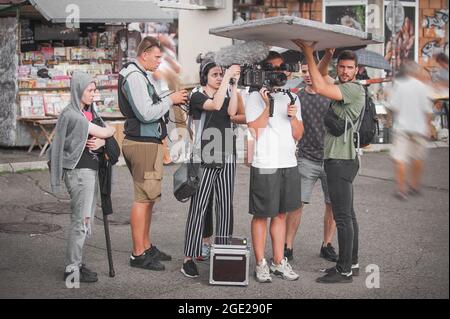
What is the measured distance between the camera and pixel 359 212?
10.3 metres

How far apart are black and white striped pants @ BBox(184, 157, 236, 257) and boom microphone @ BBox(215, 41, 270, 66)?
0.90 m

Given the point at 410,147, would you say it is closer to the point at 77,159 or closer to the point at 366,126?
the point at 366,126

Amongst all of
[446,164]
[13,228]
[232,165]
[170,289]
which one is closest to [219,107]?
[232,165]

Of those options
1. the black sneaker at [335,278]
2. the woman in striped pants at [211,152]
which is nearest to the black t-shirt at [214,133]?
the woman in striped pants at [211,152]

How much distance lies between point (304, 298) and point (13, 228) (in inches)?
153

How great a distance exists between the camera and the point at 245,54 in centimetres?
720

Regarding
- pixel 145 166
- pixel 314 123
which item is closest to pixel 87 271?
pixel 145 166

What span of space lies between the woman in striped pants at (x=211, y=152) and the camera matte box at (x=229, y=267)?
0.34 meters

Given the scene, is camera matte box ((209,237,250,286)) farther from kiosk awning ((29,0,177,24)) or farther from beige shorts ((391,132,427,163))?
kiosk awning ((29,0,177,24))

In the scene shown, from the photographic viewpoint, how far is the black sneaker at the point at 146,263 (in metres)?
7.55

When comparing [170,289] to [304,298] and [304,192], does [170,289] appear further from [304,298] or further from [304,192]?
[304,192]

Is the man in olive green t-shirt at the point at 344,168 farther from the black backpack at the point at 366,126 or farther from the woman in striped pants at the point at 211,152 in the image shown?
the woman in striped pants at the point at 211,152

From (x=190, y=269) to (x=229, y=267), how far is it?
464 mm

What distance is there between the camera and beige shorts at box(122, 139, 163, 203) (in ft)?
24.5
